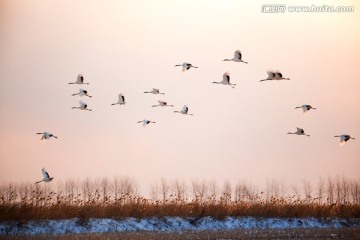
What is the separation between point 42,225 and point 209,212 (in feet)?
7.23

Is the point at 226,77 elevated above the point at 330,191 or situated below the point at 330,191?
above

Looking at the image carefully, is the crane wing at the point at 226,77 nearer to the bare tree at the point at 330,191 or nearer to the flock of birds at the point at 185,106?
the flock of birds at the point at 185,106

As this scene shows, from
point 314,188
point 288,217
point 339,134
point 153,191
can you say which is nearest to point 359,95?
point 339,134

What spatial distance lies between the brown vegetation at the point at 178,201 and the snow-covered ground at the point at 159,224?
0.25ft

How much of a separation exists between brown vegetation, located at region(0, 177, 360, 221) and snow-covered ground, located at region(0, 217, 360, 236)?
0.25ft

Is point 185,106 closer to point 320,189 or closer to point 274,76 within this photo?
point 274,76

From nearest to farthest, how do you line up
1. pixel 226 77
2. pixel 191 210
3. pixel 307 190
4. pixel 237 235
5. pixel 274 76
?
pixel 274 76, pixel 226 77, pixel 237 235, pixel 307 190, pixel 191 210

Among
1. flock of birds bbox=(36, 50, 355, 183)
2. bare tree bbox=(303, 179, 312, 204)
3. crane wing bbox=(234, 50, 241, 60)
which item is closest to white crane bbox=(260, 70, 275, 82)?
flock of birds bbox=(36, 50, 355, 183)

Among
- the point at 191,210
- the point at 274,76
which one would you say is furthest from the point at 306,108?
the point at 191,210

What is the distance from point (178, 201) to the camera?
10445 mm

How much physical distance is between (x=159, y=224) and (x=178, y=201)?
15.5 inches

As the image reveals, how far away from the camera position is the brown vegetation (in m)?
9.95

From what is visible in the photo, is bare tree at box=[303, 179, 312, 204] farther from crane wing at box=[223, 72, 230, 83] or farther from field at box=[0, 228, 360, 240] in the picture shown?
crane wing at box=[223, 72, 230, 83]

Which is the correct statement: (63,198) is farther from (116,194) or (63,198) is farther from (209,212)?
(209,212)
